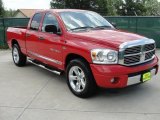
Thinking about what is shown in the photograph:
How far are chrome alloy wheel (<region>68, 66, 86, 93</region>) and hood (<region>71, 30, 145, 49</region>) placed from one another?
2.18 feet

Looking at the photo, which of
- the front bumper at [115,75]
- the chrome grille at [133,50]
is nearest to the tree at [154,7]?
the chrome grille at [133,50]

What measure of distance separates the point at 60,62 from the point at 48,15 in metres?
1.40

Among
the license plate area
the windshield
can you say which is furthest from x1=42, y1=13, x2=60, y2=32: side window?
the license plate area

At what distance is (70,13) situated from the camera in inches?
275

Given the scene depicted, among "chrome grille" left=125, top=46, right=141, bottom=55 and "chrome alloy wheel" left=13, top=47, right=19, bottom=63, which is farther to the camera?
"chrome alloy wheel" left=13, top=47, right=19, bottom=63

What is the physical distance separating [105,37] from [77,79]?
3.53ft

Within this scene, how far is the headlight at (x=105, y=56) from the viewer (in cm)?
533

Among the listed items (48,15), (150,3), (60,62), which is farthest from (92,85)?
(150,3)

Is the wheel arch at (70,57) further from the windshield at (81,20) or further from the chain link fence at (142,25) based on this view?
the chain link fence at (142,25)

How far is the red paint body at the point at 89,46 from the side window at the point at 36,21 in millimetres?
149

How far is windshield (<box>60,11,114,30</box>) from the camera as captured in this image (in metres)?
6.55

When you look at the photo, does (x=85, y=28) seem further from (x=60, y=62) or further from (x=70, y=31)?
(x=60, y=62)

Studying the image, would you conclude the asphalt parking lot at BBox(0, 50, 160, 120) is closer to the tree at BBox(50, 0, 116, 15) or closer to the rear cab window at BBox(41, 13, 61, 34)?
the rear cab window at BBox(41, 13, 61, 34)

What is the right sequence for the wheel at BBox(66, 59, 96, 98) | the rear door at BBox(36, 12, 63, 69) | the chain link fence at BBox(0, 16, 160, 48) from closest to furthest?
the wheel at BBox(66, 59, 96, 98), the rear door at BBox(36, 12, 63, 69), the chain link fence at BBox(0, 16, 160, 48)
